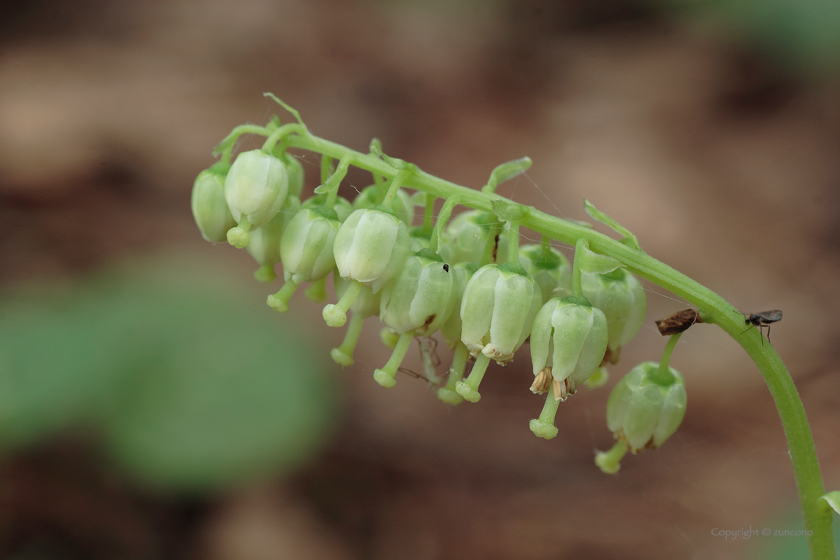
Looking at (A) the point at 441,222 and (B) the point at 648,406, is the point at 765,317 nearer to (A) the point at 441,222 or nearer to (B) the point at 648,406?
(B) the point at 648,406

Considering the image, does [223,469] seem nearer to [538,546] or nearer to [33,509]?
[33,509]

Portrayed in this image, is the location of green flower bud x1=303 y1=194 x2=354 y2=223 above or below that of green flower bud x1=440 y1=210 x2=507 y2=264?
below

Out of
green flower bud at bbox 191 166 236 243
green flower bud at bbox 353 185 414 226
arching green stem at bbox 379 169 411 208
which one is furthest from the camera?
green flower bud at bbox 353 185 414 226

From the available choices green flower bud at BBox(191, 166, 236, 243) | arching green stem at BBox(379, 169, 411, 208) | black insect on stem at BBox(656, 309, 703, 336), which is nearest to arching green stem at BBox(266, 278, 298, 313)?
green flower bud at BBox(191, 166, 236, 243)

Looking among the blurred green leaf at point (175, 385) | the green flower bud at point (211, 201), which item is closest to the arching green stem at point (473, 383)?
the green flower bud at point (211, 201)

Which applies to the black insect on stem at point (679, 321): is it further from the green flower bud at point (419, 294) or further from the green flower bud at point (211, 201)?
the green flower bud at point (211, 201)

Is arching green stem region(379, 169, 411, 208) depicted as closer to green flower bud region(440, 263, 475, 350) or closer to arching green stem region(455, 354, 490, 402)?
green flower bud region(440, 263, 475, 350)

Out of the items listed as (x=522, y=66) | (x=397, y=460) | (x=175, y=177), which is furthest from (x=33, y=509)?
(x=522, y=66)
